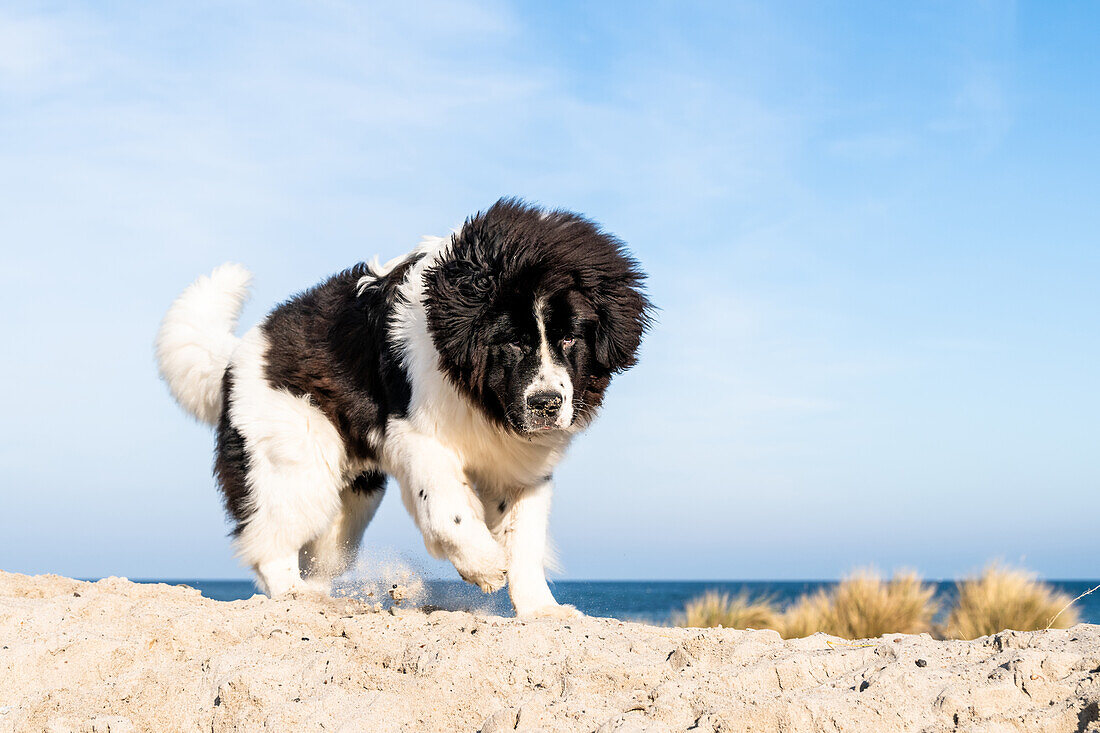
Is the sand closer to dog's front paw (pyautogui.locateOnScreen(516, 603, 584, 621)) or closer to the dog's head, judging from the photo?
dog's front paw (pyautogui.locateOnScreen(516, 603, 584, 621))

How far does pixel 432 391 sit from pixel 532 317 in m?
0.70

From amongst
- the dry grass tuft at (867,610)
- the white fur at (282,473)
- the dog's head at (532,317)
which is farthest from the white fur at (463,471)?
the dry grass tuft at (867,610)

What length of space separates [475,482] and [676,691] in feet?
7.62

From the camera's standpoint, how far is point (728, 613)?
9359mm

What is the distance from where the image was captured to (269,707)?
3619 millimetres

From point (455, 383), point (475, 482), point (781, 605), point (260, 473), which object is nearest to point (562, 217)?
point (455, 383)

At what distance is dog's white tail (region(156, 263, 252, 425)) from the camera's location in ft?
21.0

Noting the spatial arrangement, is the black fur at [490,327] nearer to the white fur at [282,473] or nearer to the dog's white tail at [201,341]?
the white fur at [282,473]

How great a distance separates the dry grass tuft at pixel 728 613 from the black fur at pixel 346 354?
15.3ft

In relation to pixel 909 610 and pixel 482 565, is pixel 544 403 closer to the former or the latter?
pixel 482 565

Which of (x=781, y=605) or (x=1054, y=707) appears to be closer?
(x=1054, y=707)

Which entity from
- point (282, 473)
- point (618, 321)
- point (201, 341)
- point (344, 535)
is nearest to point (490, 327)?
point (618, 321)

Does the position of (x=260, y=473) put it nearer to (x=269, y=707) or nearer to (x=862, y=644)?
(x=269, y=707)

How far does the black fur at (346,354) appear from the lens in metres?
5.45
